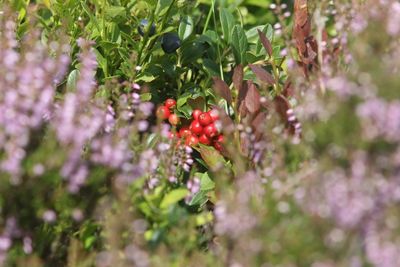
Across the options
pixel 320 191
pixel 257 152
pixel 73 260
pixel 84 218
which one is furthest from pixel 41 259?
pixel 320 191

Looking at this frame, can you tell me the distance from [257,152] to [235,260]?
0.68 meters

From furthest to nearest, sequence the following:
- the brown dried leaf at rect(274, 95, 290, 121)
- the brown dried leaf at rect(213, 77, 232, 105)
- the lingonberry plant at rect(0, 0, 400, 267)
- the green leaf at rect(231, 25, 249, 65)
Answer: the green leaf at rect(231, 25, 249, 65) → the brown dried leaf at rect(213, 77, 232, 105) → the brown dried leaf at rect(274, 95, 290, 121) → the lingonberry plant at rect(0, 0, 400, 267)

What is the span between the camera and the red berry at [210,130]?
11.9 ft

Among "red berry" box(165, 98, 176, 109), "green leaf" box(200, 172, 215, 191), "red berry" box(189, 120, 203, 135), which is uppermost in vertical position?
"red berry" box(189, 120, 203, 135)

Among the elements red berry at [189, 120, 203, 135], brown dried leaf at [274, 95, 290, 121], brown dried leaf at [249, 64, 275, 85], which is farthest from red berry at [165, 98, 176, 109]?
brown dried leaf at [274, 95, 290, 121]

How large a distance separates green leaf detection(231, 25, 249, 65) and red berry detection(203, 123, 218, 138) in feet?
1.18

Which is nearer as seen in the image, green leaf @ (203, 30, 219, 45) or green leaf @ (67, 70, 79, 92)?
green leaf @ (67, 70, 79, 92)

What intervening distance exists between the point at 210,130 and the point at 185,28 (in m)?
0.59

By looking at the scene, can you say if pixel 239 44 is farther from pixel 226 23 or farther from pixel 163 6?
pixel 163 6

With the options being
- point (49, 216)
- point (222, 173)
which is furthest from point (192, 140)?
point (49, 216)

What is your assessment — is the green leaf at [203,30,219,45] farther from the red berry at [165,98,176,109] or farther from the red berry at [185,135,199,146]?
the red berry at [185,135,199,146]

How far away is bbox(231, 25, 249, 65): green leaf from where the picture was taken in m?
→ 3.81

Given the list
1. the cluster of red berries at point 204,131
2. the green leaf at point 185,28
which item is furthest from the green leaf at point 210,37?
the cluster of red berries at point 204,131

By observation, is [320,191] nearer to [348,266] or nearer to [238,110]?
[348,266]
